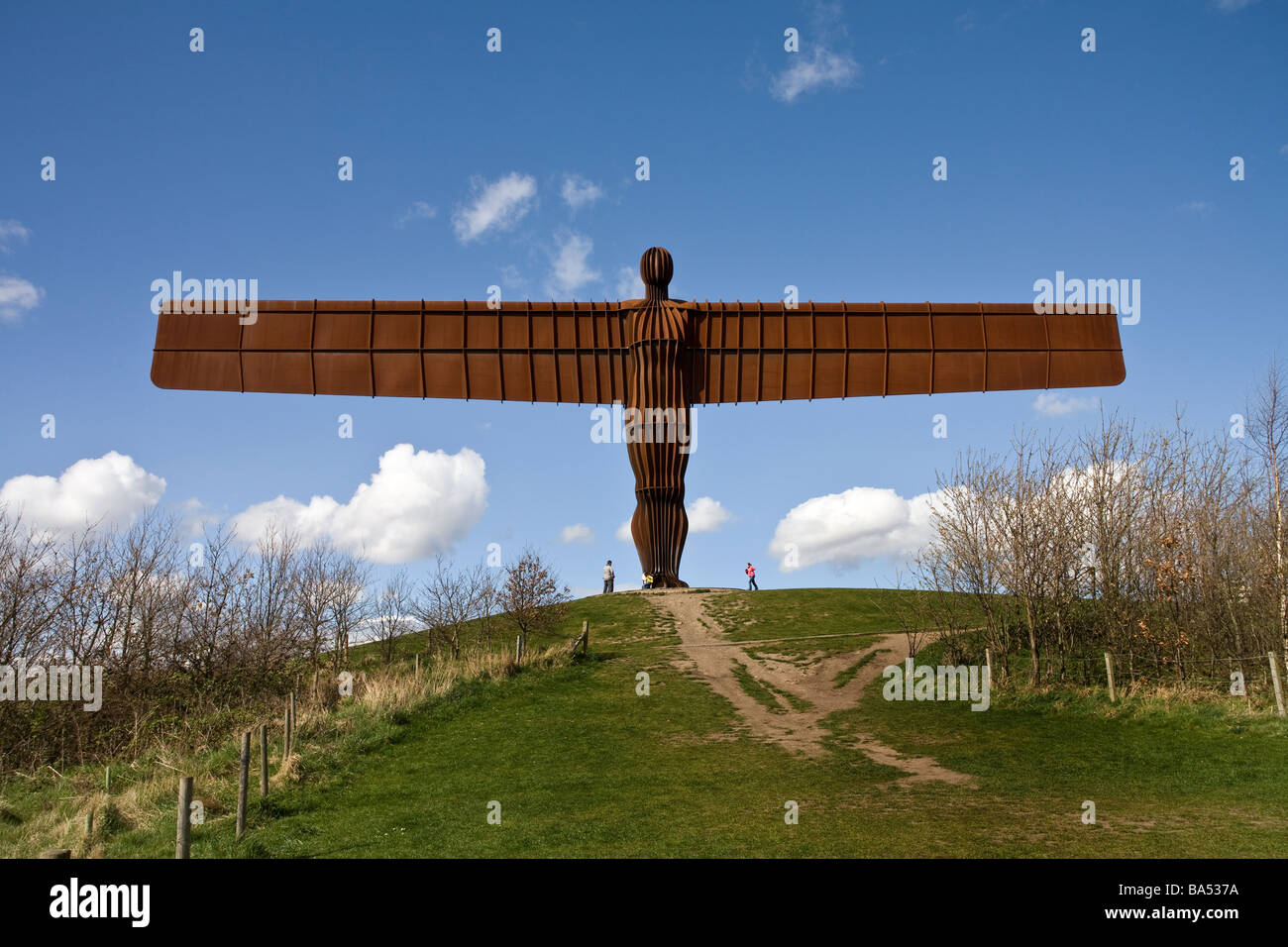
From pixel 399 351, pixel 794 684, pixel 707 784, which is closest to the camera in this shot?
pixel 707 784

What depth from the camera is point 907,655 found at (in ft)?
69.8

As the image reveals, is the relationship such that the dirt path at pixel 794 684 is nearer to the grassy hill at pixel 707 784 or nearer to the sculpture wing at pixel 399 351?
the grassy hill at pixel 707 784

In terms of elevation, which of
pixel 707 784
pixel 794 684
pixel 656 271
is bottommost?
pixel 707 784

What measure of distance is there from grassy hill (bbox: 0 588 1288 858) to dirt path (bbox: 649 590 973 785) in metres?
0.33

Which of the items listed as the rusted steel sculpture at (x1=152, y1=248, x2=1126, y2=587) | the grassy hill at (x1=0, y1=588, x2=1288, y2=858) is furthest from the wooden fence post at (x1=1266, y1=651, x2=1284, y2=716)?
the rusted steel sculpture at (x1=152, y1=248, x2=1126, y2=587)

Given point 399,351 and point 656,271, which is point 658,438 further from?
point 399,351

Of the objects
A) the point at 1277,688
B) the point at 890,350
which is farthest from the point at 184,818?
the point at 890,350

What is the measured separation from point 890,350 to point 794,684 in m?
10.5

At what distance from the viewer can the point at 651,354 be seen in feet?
83.3

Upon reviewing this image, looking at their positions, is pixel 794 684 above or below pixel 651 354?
below

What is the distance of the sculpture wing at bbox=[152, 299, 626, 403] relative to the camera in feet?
77.0

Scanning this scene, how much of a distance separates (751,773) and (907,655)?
9.27m

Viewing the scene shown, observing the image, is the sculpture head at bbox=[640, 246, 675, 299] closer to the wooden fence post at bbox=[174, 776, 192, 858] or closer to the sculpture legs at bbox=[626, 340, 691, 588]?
the sculpture legs at bbox=[626, 340, 691, 588]
